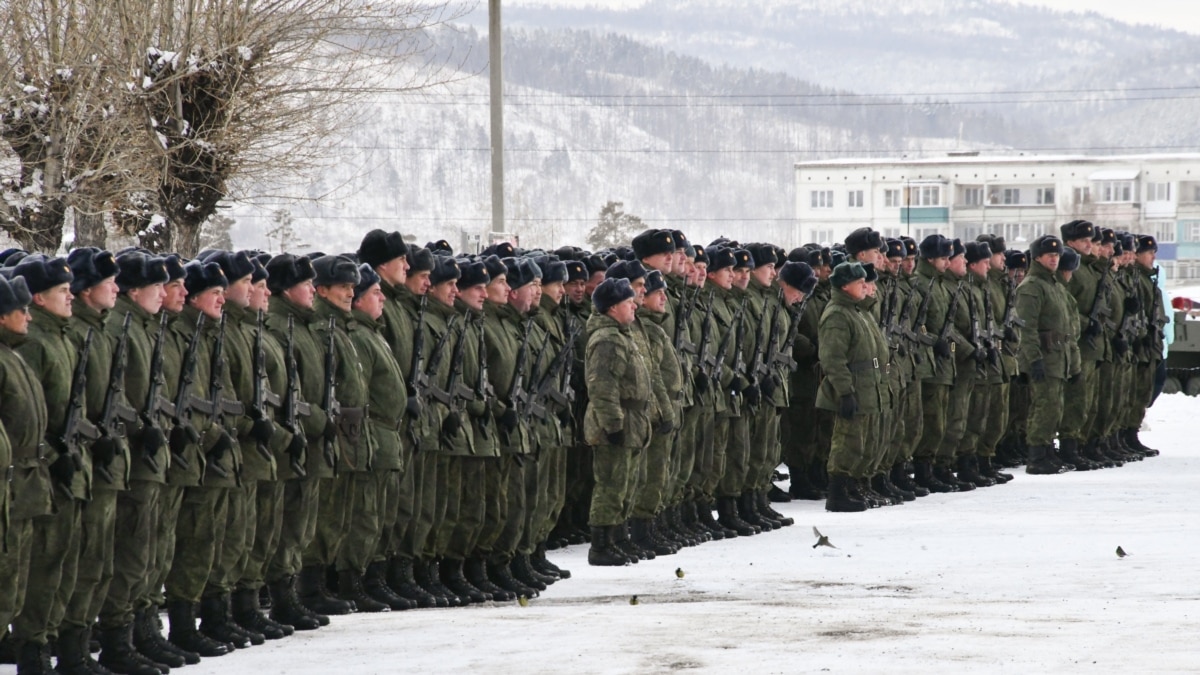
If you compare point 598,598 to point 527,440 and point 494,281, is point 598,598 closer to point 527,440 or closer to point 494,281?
point 527,440

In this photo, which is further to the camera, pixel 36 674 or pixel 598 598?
pixel 598 598

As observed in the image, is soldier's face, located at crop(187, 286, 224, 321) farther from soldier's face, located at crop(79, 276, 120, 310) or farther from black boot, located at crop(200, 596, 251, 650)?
black boot, located at crop(200, 596, 251, 650)

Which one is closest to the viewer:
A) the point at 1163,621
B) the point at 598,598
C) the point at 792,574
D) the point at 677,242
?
the point at 1163,621

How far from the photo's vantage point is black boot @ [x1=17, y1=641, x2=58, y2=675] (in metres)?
7.71

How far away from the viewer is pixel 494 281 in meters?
11.0

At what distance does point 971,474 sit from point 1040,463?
119cm

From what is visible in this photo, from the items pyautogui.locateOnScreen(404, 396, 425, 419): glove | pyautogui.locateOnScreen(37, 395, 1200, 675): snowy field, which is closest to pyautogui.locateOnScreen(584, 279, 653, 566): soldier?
pyautogui.locateOnScreen(37, 395, 1200, 675): snowy field

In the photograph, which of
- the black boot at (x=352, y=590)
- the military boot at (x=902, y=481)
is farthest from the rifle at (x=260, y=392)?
the military boot at (x=902, y=481)

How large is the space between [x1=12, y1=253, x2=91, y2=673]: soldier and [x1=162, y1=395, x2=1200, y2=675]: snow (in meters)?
0.74

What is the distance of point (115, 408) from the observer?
7.99 metres

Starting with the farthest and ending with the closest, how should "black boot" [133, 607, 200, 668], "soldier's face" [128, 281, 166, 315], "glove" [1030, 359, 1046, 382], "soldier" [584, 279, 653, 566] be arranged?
"glove" [1030, 359, 1046, 382] → "soldier" [584, 279, 653, 566] → "soldier's face" [128, 281, 166, 315] → "black boot" [133, 607, 200, 668]

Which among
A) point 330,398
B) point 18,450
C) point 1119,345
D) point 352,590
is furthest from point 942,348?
point 18,450

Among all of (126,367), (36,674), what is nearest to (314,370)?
(126,367)

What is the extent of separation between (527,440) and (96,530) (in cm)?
326
